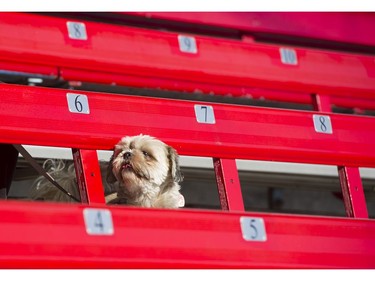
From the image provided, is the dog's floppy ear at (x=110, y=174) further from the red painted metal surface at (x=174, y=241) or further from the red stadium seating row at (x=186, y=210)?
the red painted metal surface at (x=174, y=241)

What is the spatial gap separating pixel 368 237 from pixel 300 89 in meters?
1.35

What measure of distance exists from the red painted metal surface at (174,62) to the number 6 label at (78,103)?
0.71m

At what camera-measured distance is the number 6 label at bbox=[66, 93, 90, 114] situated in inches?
151

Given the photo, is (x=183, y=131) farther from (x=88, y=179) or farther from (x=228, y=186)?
(x=88, y=179)

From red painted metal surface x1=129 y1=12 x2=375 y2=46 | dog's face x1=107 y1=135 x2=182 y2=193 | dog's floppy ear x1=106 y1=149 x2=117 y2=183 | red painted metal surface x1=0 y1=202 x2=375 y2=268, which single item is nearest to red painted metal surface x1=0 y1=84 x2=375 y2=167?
dog's face x1=107 y1=135 x2=182 y2=193

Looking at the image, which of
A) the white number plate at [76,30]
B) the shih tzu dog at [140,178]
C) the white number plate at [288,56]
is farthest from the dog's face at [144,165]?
the white number plate at [288,56]

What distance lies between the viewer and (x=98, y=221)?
126 inches

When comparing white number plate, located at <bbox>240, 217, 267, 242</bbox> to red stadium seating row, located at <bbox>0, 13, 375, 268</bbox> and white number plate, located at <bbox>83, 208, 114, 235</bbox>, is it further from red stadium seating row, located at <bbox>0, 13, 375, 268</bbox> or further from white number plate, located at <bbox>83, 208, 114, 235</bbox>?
white number plate, located at <bbox>83, 208, 114, 235</bbox>

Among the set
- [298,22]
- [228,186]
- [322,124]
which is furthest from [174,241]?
[298,22]

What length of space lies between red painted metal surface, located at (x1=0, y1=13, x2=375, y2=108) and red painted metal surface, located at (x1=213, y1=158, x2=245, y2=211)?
3.05 ft

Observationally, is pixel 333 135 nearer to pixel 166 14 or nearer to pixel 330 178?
pixel 330 178

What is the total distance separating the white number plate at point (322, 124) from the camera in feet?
14.1

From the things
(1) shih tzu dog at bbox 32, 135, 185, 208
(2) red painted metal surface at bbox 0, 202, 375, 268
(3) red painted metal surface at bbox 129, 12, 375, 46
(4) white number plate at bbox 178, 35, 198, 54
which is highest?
(3) red painted metal surface at bbox 129, 12, 375, 46
